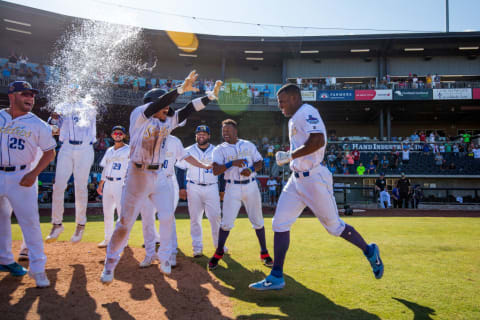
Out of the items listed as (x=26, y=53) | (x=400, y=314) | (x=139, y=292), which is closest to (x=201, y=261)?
(x=139, y=292)

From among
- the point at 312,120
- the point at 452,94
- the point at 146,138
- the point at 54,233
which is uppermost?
the point at 452,94

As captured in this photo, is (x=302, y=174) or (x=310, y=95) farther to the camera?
(x=310, y=95)

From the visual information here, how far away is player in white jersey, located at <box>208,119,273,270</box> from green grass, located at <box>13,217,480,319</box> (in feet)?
1.56

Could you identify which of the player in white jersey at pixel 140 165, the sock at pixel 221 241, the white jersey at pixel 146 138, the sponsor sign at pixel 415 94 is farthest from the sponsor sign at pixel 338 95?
the white jersey at pixel 146 138

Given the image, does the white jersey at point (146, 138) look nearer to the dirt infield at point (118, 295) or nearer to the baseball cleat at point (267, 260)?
the dirt infield at point (118, 295)

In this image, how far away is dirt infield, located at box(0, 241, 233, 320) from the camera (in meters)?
3.23

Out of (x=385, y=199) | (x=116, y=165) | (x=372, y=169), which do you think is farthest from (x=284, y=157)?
(x=372, y=169)

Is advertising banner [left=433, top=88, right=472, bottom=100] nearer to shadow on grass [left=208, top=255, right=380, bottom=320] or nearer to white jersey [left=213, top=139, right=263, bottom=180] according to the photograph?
white jersey [left=213, top=139, right=263, bottom=180]

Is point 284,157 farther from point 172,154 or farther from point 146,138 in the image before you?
point 172,154

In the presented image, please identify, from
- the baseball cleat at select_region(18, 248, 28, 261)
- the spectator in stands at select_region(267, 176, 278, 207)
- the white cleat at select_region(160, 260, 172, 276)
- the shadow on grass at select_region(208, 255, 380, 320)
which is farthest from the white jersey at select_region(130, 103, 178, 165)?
the spectator in stands at select_region(267, 176, 278, 207)

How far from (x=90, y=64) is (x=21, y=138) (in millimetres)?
14848

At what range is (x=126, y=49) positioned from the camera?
30.0 meters

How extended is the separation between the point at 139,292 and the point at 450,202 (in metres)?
18.5

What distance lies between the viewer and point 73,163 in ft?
19.3
